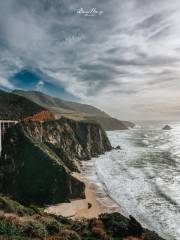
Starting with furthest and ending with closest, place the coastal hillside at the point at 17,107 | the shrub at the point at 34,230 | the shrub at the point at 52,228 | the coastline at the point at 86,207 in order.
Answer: the coastal hillside at the point at 17,107 → the coastline at the point at 86,207 → the shrub at the point at 52,228 → the shrub at the point at 34,230

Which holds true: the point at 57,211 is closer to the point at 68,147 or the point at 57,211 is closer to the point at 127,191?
the point at 127,191

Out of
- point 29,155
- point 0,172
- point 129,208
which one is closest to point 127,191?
point 129,208

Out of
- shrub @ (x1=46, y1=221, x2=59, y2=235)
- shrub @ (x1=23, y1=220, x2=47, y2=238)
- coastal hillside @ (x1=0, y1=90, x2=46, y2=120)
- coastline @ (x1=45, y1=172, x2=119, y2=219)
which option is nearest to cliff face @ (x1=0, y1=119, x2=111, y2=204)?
coastline @ (x1=45, y1=172, x2=119, y2=219)

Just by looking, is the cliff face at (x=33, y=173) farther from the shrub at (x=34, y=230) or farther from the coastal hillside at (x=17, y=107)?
the coastal hillside at (x=17, y=107)

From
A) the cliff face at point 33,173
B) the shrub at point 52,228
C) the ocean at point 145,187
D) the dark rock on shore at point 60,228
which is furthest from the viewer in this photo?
the cliff face at point 33,173

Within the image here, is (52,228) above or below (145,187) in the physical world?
above

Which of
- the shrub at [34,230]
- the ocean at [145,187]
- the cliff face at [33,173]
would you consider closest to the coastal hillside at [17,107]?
the ocean at [145,187]

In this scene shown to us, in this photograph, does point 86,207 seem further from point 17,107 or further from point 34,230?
point 17,107

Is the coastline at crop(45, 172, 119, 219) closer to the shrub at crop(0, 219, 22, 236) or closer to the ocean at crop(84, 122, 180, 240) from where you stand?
the ocean at crop(84, 122, 180, 240)

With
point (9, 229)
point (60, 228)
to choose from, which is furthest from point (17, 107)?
point (9, 229)
